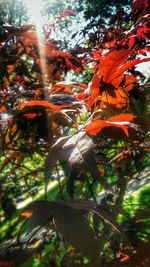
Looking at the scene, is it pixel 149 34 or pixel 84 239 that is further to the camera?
pixel 149 34

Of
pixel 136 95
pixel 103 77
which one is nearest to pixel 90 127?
pixel 103 77

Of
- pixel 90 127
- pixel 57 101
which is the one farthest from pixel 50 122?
pixel 90 127

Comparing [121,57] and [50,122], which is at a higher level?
[121,57]

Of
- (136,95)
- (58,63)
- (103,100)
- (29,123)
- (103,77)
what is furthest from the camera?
(58,63)

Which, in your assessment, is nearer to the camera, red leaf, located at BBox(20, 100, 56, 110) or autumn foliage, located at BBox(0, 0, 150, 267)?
autumn foliage, located at BBox(0, 0, 150, 267)

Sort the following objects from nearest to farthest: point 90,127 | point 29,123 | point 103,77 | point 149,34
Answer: point 90,127
point 103,77
point 29,123
point 149,34

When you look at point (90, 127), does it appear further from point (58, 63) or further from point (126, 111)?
point (58, 63)

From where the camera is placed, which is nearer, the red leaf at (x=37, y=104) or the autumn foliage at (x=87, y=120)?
the autumn foliage at (x=87, y=120)

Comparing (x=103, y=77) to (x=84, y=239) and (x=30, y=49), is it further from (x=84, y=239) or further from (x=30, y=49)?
(x=30, y=49)

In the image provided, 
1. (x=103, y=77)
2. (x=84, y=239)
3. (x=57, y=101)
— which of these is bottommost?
(x=84, y=239)
